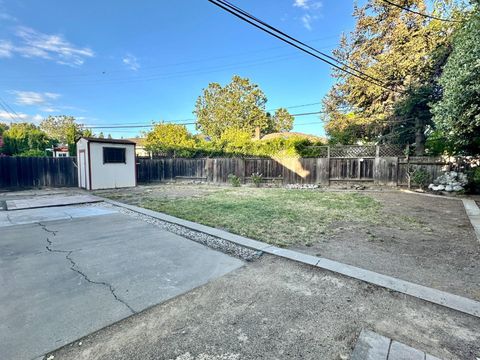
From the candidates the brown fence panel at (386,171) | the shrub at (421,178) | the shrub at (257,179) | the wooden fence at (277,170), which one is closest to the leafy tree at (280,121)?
the wooden fence at (277,170)

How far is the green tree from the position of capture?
29.0 m

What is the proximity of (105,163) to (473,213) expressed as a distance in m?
13.7

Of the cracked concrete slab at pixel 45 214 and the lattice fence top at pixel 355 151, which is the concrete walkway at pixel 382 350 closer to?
the cracked concrete slab at pixel 45 214

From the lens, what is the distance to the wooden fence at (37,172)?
1114cm

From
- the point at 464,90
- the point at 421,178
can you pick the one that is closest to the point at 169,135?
the point at 421,178

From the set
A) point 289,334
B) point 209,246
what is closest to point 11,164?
point 209,246

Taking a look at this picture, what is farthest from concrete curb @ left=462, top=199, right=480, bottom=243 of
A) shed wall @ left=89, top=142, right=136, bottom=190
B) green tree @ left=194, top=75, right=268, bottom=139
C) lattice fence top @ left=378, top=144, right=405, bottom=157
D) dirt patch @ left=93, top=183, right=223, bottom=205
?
green tree @ left=194, top=75, right=268, bottom=139

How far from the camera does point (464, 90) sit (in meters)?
6.21

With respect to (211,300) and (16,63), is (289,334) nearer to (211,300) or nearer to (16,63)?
(211,300)

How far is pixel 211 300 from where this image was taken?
2.25m

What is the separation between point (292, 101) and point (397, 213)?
16.9 m

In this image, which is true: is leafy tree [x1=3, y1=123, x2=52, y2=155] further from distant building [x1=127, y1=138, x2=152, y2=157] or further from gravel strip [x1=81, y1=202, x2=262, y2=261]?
gravel strip [x1=81, y1=202, x2=262, y2=261]

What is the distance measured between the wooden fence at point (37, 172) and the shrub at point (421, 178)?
1585 cm

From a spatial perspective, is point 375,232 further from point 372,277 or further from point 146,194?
point 146,194
